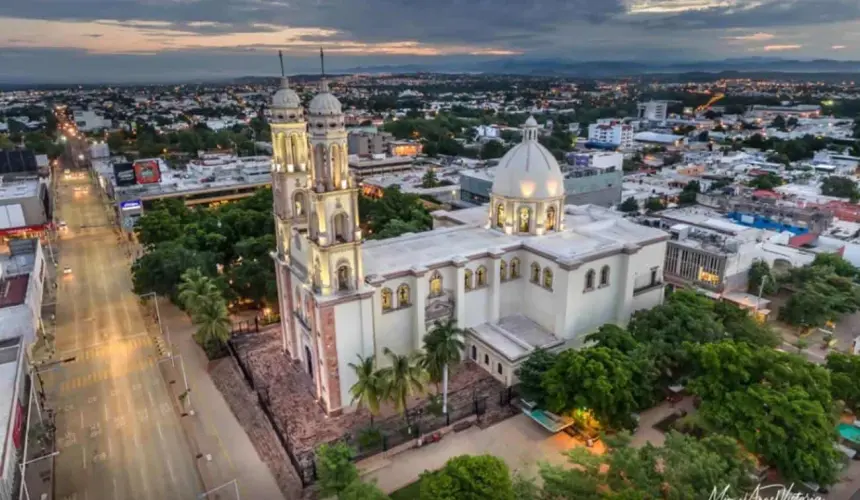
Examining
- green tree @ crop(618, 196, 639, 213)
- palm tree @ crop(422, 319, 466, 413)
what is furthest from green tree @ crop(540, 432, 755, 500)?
green tree @ crop(618, 196, 639, 213)

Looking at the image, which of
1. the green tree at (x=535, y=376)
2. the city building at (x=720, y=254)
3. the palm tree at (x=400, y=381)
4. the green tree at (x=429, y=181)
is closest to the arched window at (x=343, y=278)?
the palm tree at (x=400, y=381)

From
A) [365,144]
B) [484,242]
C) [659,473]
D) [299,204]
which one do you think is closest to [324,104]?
[299,204]

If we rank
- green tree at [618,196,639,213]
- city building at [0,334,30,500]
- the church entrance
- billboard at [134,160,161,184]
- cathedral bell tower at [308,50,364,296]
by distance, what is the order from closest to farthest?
city building at [0,334,30,500]
cathedral bell tower at [308,50,364,296]
the church entrance
green tree at [618,196,639,213]
billboard at [134,160,161,184]

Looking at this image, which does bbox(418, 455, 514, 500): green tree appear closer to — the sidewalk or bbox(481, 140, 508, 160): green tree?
the sidewalk

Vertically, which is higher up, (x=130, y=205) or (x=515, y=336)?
(x=130, y=205)

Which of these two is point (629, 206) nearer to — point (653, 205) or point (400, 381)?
point (653, 205)

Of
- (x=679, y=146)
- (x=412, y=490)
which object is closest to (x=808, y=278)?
(x=412, y=490)

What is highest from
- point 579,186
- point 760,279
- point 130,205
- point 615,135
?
point 615,135

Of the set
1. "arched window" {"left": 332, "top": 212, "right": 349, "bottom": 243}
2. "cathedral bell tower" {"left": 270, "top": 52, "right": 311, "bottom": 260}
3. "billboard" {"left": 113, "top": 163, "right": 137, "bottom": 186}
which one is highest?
"cathedral bell tower" {"left": 270, "top": 52, "right": 311, "bottom": 260}
